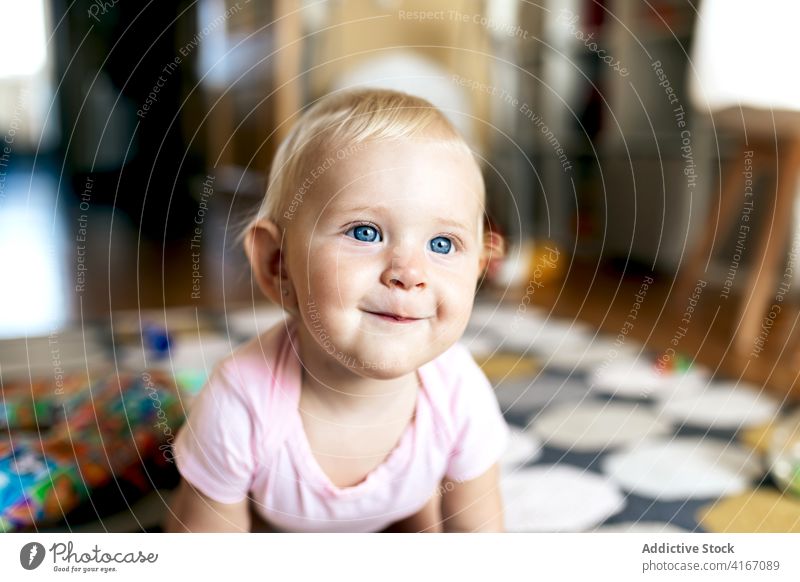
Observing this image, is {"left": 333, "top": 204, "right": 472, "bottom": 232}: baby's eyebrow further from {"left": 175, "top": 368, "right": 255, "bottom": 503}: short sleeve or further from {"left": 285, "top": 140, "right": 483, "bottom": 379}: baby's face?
{"left": 175, "top": 368, "right": 255, "bottom": 503}: short sleeve

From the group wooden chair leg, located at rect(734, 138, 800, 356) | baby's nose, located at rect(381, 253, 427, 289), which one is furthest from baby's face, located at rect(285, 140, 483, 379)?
wooden chair leg, located at rect(734, 138, 800, 356)

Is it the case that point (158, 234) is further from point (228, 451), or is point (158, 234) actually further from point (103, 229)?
point (228, 451)

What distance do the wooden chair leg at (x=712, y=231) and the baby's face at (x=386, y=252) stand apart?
814 millimetres

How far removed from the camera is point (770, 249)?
3.77ft

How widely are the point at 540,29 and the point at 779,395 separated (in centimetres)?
110

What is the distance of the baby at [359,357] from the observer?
46 centimetres

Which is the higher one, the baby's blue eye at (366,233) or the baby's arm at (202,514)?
the baby's blue eye at (366,233)

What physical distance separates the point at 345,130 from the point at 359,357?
13cm

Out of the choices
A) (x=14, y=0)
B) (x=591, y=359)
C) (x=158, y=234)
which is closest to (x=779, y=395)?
(x=591, y=359)

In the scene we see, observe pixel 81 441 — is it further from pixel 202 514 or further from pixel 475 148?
pixel 475 148

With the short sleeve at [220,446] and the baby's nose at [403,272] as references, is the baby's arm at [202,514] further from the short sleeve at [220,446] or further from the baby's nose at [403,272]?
the baby's nose at [403,272]

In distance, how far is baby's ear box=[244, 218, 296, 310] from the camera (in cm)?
50

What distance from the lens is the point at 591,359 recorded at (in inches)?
45.1

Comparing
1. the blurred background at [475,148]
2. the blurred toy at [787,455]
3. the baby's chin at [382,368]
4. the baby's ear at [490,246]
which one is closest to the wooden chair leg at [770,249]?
the blurred background at [475,148]
